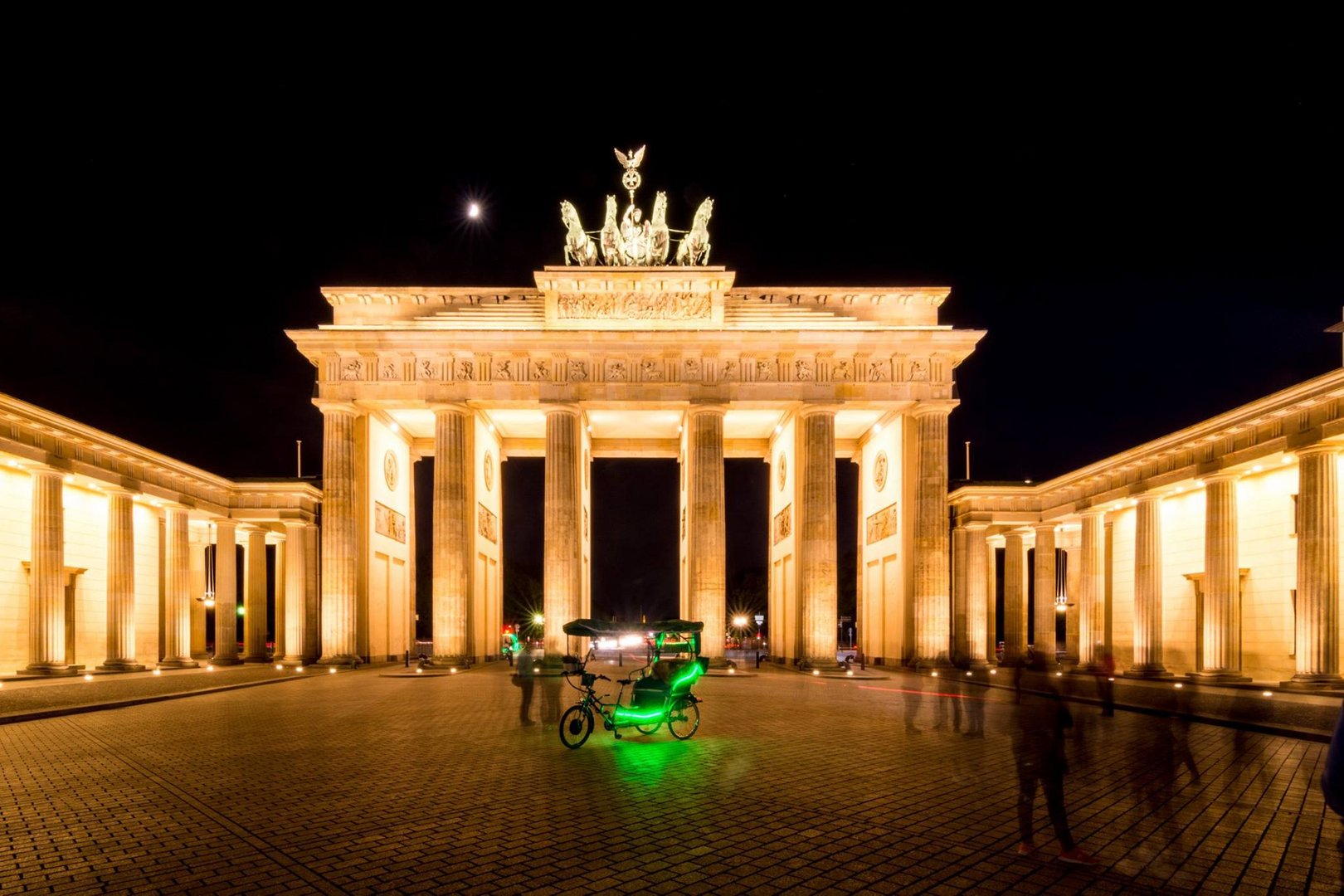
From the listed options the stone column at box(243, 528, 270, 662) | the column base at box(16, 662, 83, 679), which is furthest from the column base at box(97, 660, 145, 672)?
the stone column at box(243, 528, 270, 662)

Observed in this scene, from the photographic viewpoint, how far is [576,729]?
13.4 meters

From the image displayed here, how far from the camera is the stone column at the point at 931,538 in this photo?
35500 millimetres

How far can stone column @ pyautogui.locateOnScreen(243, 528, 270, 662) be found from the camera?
1761 inches

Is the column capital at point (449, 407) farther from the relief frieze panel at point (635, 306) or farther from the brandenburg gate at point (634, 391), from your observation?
the relief frieze panel at point (635, 306)

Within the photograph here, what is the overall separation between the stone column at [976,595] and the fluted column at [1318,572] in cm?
1298

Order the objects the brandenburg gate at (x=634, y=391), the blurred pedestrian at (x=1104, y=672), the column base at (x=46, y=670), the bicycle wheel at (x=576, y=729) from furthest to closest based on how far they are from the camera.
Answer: the brandenburg gate at (x=634, y=391) < the column base at (x=46, y=670) < the bicycle wheel at (x=576, y=729) < the blurred pedestrian at (x=1104, y=672)

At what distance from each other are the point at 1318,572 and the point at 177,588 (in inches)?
1751

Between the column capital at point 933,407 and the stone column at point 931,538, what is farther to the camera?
the column capital at point 933,407

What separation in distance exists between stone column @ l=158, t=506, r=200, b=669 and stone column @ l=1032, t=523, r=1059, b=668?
41.4m

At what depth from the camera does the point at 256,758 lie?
1262cm

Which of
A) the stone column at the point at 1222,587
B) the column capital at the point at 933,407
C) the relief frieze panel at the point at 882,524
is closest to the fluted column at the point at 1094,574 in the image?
the stone column at the point at 1222,587

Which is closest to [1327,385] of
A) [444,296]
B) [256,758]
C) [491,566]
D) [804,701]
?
[804,701]

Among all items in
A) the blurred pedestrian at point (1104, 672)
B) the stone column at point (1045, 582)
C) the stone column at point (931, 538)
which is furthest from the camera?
the stone column at point (1045, 582)

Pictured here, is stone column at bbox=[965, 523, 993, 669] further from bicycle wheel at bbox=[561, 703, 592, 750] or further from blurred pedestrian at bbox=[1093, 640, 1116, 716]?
bicycle wheel at bbox=[561, 703, 592, 750]
